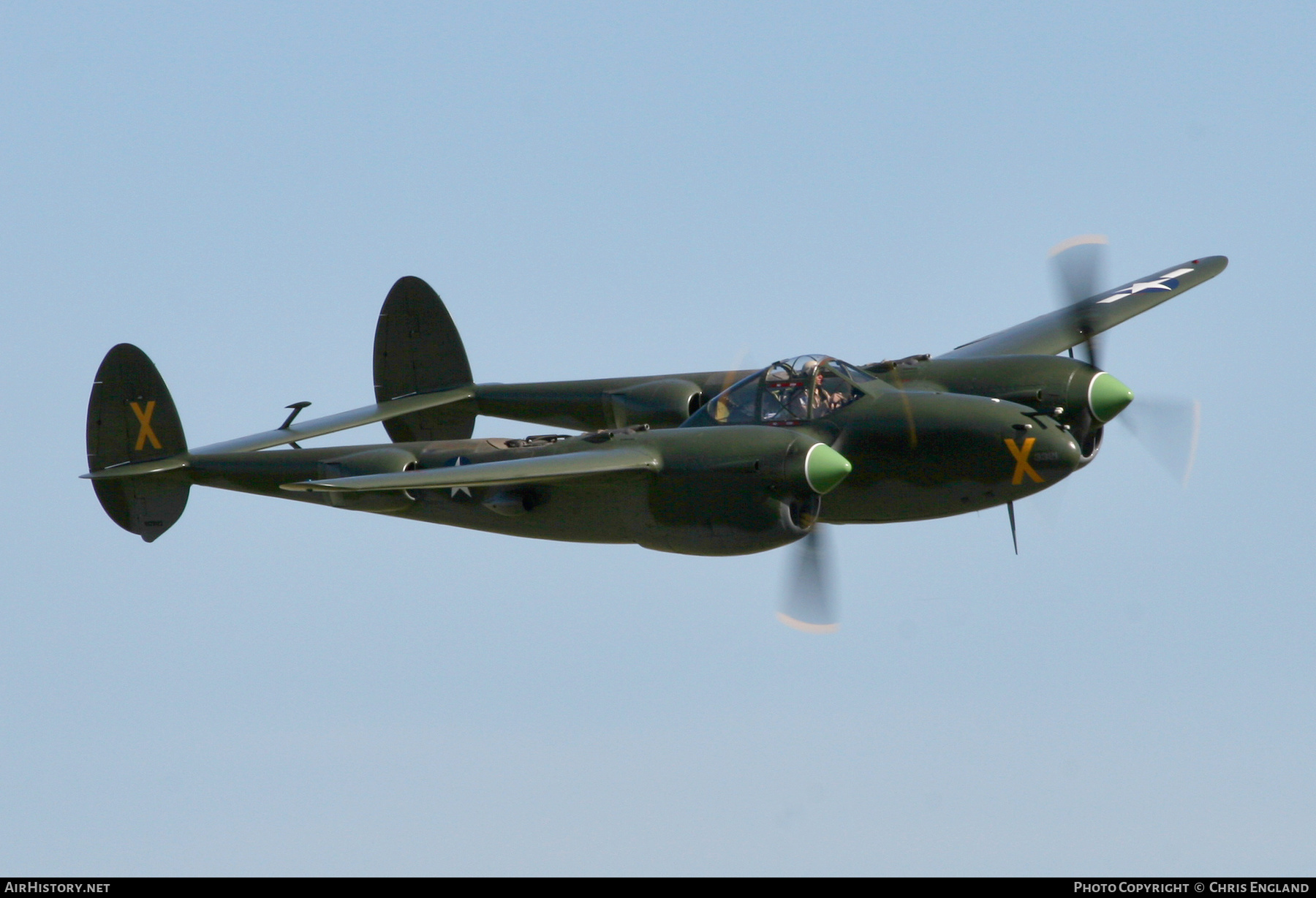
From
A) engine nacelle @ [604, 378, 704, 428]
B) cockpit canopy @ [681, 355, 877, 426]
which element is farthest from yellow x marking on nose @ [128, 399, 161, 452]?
cockpit canopy @ [681, 355, 877, 426]

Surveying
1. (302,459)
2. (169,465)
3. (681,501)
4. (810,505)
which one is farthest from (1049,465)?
(169,465)

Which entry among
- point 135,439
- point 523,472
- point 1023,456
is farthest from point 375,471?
point 1023,456

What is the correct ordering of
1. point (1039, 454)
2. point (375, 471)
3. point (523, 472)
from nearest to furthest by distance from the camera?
point (523, 472)
point (1039, 454)
point (375, 471)

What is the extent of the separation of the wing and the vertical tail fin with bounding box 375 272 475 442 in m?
9.69

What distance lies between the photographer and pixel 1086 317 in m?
30.1

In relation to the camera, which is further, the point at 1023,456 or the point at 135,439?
the point at 135,439

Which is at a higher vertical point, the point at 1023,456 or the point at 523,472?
the point at 523,472

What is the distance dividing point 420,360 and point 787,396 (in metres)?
11.1

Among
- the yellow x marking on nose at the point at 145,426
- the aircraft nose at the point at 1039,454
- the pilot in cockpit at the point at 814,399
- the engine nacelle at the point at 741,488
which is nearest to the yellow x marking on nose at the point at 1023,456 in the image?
the aircraft nose at the point at 1039,454

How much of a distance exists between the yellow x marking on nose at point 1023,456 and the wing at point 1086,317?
431cm

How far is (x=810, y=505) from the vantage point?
75.0ft

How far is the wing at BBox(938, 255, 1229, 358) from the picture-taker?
97.1ft

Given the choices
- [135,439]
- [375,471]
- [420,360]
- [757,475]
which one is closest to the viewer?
[757,475]

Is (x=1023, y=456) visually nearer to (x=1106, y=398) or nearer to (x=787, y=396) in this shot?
(x=1106, y=398)
